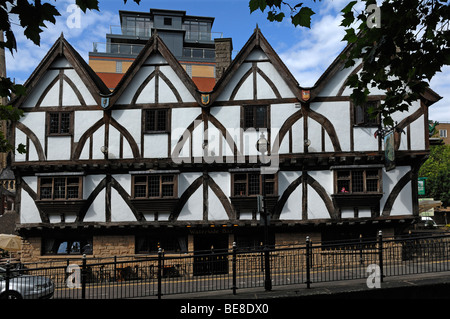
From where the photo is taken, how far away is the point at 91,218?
59.7 feet

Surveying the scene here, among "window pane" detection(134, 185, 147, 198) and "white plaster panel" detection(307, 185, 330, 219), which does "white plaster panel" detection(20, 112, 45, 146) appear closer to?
"window pane" detection(134, 185, 147, 198)

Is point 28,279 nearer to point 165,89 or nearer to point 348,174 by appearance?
point 165,89

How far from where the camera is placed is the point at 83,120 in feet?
60.6

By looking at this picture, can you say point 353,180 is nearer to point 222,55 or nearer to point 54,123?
point 222,55

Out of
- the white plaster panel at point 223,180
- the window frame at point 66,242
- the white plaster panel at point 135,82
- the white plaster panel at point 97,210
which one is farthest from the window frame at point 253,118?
the window frame at point 66,242

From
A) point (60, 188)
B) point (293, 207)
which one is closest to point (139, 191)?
point (60, 188)

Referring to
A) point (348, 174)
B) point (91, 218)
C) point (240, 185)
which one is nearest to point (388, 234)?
point (348, 174)

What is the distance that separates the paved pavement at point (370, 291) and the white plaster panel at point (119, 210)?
25.0 ft

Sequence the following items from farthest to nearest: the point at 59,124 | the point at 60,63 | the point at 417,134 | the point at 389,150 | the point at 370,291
→ the point at 60,63 < the point at 59,124 < the point at 417,134 < the point at 389,150 < the point at 370,291

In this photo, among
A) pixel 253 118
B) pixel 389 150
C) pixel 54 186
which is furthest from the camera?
pixel 54 186

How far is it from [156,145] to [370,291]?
36.9 ft

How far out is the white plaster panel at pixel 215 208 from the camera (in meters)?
17.9

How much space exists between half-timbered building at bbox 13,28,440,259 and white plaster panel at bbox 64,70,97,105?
5cm
